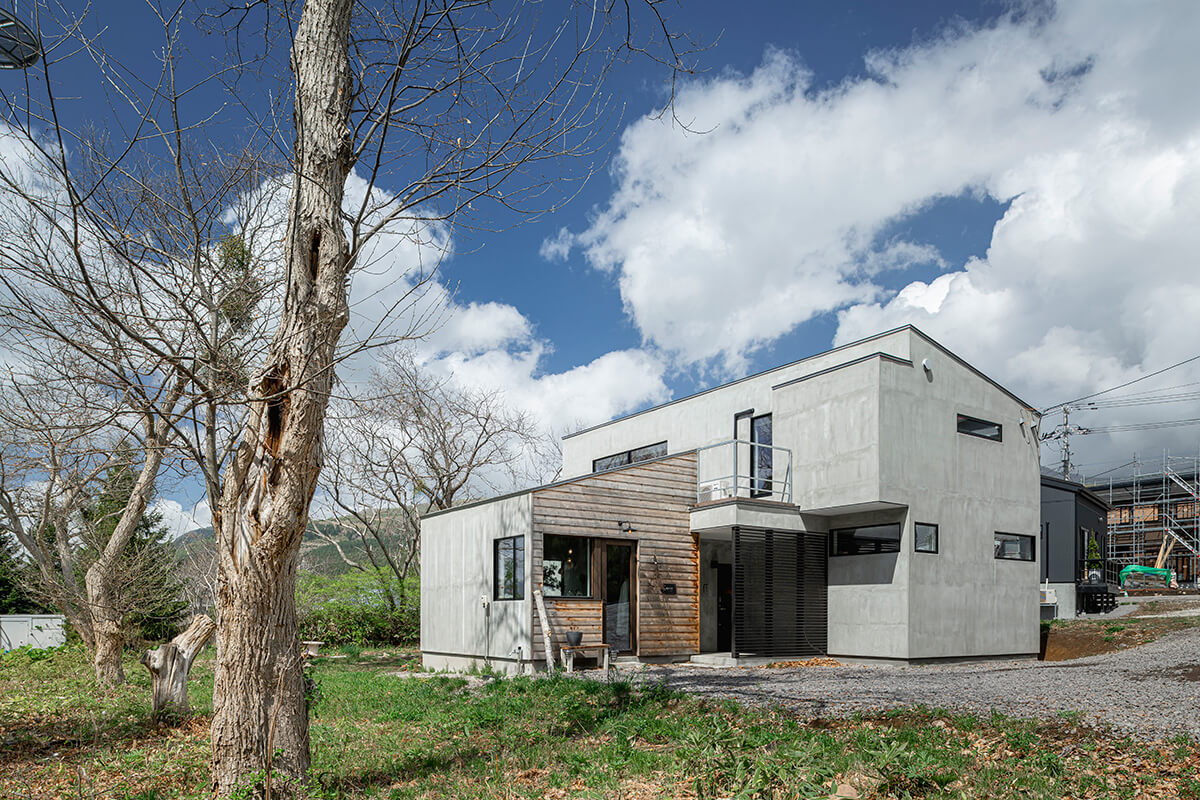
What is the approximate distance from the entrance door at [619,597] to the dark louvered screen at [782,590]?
211 cm

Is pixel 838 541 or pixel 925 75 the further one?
pixel 838 541

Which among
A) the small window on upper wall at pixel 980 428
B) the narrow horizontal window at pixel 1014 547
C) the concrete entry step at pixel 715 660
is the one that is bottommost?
the concrete entry step at pixel 715 660

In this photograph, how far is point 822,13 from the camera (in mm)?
8789

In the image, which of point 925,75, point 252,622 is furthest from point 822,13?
point 252,622

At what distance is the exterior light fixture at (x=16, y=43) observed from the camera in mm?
4531

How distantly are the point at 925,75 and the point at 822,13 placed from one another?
1985mm

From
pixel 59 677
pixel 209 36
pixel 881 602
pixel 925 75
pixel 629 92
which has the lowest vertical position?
pixel 59 677

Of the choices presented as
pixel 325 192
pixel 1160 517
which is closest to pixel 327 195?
pixel 325 192

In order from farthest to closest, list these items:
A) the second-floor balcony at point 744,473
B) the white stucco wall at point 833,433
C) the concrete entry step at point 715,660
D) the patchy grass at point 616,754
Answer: the second-floor balcony at point 744,473 → the concrete entry step at point 715,660 → the white stucco wall at point 833,433 → the patchy grass at point 616,754

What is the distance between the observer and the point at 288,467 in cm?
536

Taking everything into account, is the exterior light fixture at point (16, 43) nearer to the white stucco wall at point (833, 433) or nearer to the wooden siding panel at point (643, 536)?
the wooden siding panel at point (643, 536)

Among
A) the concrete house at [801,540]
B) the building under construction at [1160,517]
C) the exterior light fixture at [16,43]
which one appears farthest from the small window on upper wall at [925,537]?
the building under construction at [1160,517]

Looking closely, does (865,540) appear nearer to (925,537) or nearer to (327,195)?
(925,537)

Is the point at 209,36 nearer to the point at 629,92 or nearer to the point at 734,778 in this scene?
the point at 629,92
